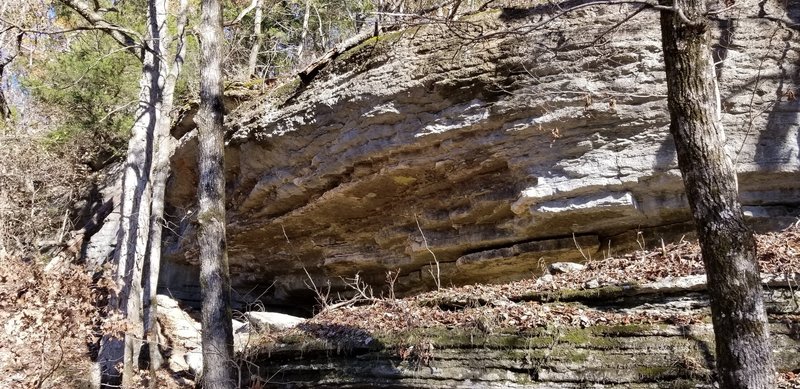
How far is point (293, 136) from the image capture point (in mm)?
9992

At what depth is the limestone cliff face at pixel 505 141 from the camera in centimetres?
749

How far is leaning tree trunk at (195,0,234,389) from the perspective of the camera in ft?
21.2

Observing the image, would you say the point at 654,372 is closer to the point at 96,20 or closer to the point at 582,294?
the point at 582,294

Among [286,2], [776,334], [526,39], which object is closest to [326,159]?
[526,39]

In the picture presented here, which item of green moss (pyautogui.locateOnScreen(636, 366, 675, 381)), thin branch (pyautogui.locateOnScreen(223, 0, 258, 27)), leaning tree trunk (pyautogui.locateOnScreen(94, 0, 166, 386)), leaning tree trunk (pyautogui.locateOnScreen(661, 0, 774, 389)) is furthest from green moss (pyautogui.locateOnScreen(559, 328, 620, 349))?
thin branch (pyautogui.locateOnScreen(223, 0, 258, 27))

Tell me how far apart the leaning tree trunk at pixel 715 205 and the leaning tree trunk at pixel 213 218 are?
489 cm

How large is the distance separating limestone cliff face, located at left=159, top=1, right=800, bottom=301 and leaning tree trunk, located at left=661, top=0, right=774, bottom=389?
5.94 ft

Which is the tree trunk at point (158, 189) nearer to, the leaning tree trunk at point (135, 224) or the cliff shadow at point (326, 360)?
the leaning tree trunk at point (135, 224)

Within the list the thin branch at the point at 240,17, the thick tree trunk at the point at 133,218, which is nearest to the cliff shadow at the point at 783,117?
the thin branch at the point at 240,17

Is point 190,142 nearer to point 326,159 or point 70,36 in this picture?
point 326,159

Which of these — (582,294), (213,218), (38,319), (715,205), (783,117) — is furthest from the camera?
(783,117)

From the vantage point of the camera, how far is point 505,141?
27.1 feet

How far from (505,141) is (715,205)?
4358mm

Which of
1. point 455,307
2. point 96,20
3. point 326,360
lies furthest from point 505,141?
point 96,20
